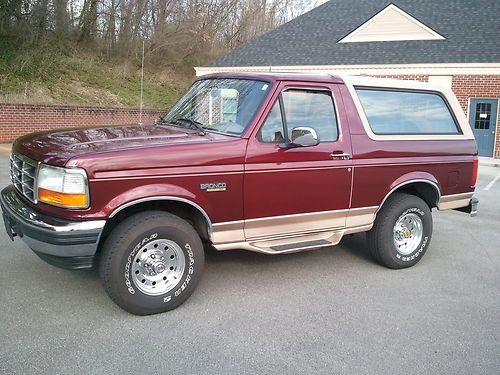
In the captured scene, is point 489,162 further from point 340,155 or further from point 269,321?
point 269,321

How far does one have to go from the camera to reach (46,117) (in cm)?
1784

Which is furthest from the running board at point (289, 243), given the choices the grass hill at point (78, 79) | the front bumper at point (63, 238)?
the grass hill at point (78, 79)

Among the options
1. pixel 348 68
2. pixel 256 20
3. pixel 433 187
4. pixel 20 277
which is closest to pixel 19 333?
pixel 20 277

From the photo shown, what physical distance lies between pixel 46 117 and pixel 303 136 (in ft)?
51.9

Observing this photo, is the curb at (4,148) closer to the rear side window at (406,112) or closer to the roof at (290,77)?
the roof at (290,77)

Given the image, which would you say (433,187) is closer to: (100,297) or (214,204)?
(214,204)

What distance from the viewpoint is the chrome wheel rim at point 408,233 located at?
18.0ft

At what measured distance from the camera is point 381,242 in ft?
17.4

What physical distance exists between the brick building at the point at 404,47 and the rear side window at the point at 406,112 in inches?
449

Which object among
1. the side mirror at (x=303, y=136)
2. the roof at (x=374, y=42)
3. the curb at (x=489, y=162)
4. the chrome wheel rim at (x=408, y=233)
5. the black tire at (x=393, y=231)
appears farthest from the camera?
the roof at (x=374, y=42)

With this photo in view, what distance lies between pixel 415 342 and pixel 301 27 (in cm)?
2319

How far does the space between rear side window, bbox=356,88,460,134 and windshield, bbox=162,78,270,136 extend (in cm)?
126

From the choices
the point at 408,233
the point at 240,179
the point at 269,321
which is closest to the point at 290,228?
the point at 240,179

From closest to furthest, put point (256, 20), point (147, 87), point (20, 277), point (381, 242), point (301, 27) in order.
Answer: point (20, 277) < point (381, 242) < point (301, 27) < point (147, 87) < point (256, 20)
